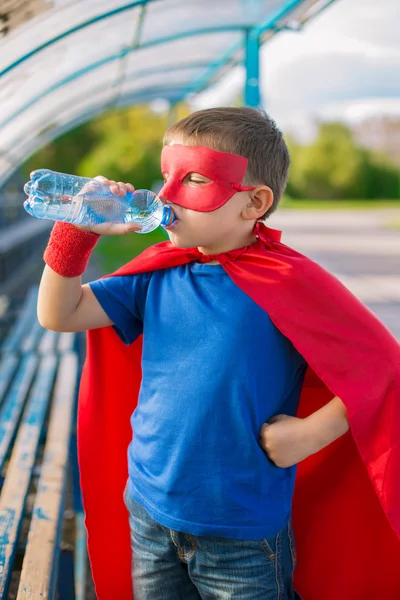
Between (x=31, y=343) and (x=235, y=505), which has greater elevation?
(x=31, y=343)

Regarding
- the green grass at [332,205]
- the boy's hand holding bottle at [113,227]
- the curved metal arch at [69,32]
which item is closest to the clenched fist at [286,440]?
the boy's hand holding bottle at [113,227]

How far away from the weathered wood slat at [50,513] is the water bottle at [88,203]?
1.17 metres

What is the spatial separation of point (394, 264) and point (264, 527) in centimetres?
1155

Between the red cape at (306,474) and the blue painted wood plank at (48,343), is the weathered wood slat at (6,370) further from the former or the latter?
the red cape at (306,474)

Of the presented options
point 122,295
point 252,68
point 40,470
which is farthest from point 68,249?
point 252,68

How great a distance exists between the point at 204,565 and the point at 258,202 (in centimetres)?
101

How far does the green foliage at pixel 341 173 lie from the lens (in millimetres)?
54406

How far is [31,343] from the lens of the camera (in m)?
5.99

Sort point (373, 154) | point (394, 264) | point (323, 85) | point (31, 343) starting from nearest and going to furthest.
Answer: point (31, 343) → point (323, 85) → point (394, 264) → point (373, 154)

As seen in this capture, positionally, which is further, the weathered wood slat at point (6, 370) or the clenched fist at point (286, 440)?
the weathered wood slat at point (6, 370)

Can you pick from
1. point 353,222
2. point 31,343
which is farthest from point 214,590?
point 353,222

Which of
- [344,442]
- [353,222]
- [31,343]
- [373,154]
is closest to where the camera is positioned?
[344,442]

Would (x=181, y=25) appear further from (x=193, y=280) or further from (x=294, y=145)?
(x=294, y=145)

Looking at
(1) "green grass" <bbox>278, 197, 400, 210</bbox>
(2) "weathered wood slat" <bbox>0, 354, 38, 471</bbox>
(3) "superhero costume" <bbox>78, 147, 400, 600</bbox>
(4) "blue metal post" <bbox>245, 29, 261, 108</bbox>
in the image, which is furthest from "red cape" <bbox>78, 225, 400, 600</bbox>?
(1) "green grass" <bbox>278, 197, 400, 210</bbox>
